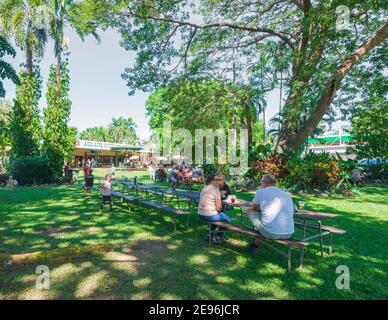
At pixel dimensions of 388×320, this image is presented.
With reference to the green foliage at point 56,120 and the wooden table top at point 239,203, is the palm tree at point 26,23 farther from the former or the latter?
the wooden table top at point 239,203

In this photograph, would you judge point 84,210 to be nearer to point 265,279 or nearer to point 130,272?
point 130,272

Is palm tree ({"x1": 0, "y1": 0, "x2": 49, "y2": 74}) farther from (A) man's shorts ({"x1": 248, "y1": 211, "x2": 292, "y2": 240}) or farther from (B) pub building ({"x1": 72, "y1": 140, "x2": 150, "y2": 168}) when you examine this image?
(A) man's shorts ({"x1": 248, "y1": 211, "x2": 292, "y2": 240})

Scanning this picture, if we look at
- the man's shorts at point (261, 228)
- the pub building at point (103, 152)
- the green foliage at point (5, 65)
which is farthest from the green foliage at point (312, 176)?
the pub building at point (103, 152)

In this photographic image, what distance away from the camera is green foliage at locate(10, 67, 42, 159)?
1733 centimetres

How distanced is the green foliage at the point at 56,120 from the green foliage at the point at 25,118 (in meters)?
0.77

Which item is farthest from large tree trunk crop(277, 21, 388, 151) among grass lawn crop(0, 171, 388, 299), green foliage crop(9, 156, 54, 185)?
green foliage crop(9, 156, 54, 185)

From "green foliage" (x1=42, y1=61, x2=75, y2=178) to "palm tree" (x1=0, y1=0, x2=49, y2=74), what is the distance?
2003 mm

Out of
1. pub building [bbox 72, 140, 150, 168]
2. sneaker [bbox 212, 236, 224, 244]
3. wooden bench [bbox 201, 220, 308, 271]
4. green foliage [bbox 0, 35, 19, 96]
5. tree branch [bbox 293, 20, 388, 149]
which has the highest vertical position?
tree branch [bbox 293, 20, 388, 149]

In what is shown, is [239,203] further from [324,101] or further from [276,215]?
[324,101]

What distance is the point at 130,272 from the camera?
13.3ft

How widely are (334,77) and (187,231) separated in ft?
29.4

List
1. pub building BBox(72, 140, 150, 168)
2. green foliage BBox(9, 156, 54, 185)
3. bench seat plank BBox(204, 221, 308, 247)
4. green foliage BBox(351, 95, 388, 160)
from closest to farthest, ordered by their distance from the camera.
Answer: bench seat plank BBox(204, 221, 308, 247), green foliage BBox(9, 156, 54, 185), green foliage BBox(351, 95, 388, 160), pub building BBox(72, 140, 150, 168)
